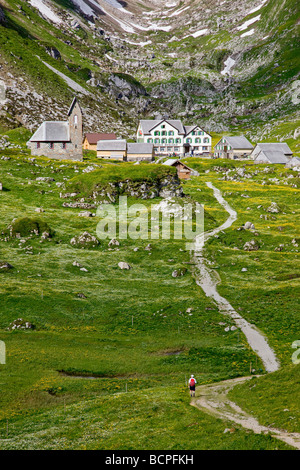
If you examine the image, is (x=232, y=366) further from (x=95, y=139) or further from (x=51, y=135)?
(x=95, y=139)

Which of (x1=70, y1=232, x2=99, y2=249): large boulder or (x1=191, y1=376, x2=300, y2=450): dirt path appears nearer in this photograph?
(x1=191, y1=376, x2=300, y2=450): dirt path

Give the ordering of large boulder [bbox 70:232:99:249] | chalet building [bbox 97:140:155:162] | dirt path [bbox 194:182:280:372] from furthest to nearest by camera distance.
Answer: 1. chalet building [bbox 97:140:155:162]
2. large boulder [bbox 70:232:99:249]
3. dirt path [bbox 194:182:280:372]

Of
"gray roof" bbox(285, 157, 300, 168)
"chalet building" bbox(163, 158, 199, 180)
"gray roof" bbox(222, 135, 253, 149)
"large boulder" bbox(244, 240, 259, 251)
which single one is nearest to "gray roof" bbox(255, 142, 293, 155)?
"gray roof" bbox(222, 135, 253, 149)

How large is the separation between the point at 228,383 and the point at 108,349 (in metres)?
13.6

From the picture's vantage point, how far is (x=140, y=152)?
161875 mm

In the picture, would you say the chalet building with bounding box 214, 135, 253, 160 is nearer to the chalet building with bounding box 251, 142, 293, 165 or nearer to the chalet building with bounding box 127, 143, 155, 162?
the chalet building with bounding box 251, 142, 293, 165

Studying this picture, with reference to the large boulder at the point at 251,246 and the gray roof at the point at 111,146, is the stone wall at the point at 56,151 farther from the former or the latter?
the large boulder at the point at 251,246

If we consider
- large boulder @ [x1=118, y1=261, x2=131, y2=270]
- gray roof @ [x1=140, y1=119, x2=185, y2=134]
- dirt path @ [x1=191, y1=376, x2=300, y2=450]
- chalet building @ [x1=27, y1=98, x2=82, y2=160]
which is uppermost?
gray roof @ [x1=140, y1=119, x2=185, y2=134]

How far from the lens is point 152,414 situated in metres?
27.4

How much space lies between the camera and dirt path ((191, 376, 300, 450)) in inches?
885

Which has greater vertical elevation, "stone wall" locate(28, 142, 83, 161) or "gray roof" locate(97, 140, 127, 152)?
"gray roof" locate(97, 140, 127, 152)

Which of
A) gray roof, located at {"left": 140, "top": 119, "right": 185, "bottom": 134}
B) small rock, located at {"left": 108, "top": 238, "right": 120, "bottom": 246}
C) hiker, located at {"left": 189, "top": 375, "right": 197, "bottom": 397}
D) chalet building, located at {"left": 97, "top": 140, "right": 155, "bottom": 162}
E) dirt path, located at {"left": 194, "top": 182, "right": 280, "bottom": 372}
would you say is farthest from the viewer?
gray roof, located at {"left": 140, "top": 119, "right": 185, "bottom": 134}

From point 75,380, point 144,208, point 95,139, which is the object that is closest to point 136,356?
point 75,380
